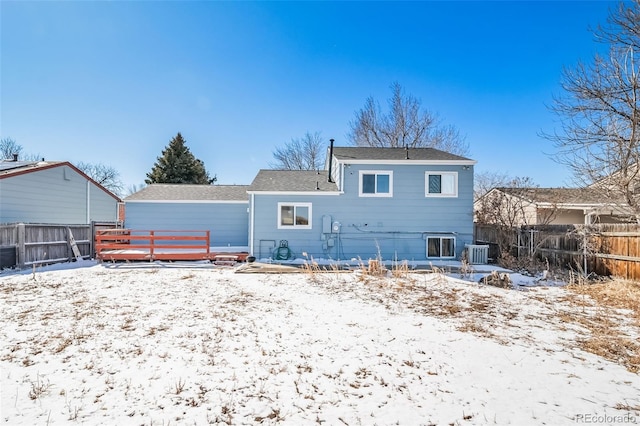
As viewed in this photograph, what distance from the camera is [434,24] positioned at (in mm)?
11883

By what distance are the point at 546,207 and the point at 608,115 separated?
8613 mm

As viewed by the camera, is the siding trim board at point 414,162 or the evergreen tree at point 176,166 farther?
the evergreen tree at point 176,166

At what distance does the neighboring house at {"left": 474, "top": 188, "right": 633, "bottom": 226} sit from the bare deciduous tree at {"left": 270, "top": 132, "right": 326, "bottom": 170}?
581 inches

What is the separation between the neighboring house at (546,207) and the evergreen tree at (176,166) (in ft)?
76.3

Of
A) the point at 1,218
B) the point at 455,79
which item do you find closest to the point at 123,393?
the point at 1,218

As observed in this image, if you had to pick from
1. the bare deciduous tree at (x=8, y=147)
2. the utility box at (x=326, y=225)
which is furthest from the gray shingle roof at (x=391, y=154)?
the bare deciduous tree at (x=8, y=147)

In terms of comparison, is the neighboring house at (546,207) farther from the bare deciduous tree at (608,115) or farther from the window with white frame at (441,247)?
the window with white frame at (441,247)

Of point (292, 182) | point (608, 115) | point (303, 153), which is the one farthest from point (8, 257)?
point (303, 153)

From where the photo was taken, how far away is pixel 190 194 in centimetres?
1644

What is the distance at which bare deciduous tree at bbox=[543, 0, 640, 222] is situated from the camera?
7.52 meters

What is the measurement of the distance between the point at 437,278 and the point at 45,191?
1776 centimetres

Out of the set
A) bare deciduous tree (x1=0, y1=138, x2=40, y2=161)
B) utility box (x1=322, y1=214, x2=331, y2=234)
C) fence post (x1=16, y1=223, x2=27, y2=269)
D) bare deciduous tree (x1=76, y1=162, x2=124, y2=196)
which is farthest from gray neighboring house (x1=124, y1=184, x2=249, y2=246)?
bare deciduous tree (x1=0, y1=138, x2=40, y2=161)

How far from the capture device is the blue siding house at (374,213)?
1237 centimetres

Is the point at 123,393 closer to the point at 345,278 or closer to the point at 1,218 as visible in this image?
the point at 345,278
